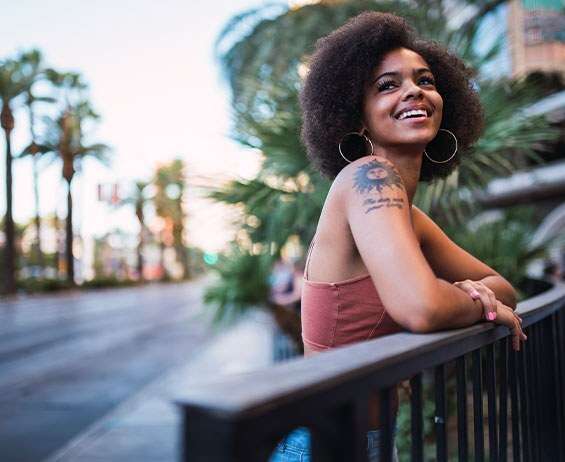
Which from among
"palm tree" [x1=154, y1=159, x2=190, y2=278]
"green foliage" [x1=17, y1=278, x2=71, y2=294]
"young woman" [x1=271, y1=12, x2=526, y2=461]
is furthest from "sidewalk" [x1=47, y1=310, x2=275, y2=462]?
"palm tree" [x1=154, y1=159, x2=190, y2=278]

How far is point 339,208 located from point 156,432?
4537mm

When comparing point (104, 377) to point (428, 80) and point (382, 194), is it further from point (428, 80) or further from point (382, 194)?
point (382, 194)

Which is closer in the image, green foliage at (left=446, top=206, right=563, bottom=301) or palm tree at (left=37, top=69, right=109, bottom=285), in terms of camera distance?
green foliage at (left=446, top=206, right=563, bottom=301)

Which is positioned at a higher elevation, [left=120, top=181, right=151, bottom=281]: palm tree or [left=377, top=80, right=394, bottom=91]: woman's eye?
[left=120, top=181, right=151, bottom=281]: palm tree

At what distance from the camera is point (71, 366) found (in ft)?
29.2

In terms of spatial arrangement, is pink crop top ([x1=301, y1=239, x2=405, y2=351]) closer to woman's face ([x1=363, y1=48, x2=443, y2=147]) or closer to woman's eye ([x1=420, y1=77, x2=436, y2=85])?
woman's face ([x1=363, y1=48, x2=443, y2=147])

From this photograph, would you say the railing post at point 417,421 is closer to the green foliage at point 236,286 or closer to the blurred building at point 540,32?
the green foliage at point 236,286

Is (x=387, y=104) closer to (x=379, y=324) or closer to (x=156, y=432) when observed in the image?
(x=379, y=324)

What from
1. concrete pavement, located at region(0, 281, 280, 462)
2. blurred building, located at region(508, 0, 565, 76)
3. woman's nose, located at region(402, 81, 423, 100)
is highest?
blurred building, located at region(508, 0, 565, 76)

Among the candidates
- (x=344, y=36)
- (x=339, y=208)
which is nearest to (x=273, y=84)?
(x=344, y=36)

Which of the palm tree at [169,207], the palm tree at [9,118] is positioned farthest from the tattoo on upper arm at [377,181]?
the palm tree at [169,207]

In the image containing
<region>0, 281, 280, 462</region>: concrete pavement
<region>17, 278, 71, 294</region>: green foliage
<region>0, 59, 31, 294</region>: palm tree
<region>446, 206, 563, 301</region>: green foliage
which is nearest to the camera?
<region>446, 206, 563, 301</region>: green foliage

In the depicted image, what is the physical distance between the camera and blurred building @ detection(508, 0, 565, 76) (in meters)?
15.2

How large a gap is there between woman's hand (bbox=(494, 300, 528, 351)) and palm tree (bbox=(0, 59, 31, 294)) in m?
28.6
